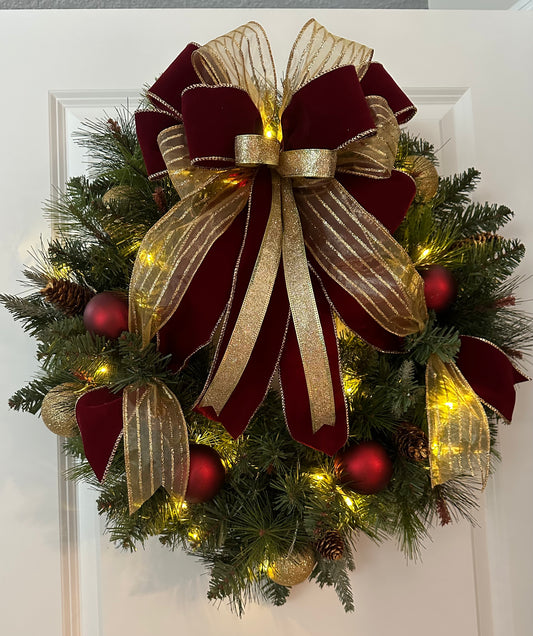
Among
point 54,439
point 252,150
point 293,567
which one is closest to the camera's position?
point 252,150

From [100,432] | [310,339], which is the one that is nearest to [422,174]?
[310,339]

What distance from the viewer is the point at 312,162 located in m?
0.53

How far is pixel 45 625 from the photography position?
72 centimetres

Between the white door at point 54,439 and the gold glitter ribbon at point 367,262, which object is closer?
the gold glitter ribbon at point 367,262

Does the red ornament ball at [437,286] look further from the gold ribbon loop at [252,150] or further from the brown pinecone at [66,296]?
the brown pinecone at [66,296]

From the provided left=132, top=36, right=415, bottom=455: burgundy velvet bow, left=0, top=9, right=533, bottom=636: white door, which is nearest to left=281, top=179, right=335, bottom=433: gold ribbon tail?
left=132, top=36, right=415, bottom=455: burgundy velvet bow

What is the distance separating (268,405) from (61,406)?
0.24 m

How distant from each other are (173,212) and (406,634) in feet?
2.26

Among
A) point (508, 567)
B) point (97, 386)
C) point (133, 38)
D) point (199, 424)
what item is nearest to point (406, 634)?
point (508, 567)

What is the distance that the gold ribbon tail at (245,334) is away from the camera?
533 mm

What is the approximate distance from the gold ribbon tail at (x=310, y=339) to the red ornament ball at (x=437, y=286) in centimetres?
14

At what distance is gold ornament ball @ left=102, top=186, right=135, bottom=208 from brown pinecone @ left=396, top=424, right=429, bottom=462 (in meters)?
0.43

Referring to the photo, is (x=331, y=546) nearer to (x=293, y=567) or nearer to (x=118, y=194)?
(x=293, y=567)

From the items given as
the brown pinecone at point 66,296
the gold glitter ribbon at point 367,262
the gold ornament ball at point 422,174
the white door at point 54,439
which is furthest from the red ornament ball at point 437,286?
the brown pinecone at point 66,296
